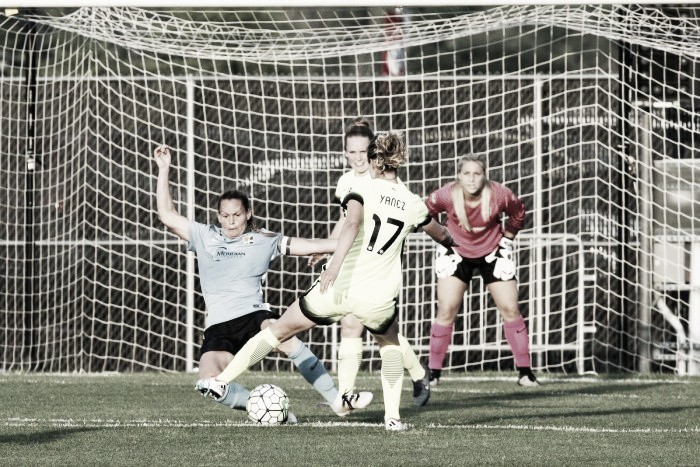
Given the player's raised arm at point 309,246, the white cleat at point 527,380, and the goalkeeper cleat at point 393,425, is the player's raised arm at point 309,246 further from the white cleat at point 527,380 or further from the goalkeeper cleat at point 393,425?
the white cleat at point 527,380

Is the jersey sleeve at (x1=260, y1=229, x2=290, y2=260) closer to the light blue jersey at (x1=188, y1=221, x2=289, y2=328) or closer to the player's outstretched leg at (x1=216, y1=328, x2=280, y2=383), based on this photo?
the light blue jersey at (x1=188, y1=221, x2=289, y2=328)

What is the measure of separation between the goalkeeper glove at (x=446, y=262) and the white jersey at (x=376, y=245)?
322 centimetres

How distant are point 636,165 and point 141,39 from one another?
4.57m

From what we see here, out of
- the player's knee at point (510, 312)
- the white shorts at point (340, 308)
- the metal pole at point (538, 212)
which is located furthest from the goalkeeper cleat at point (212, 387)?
the metal pole at point (538, 212)

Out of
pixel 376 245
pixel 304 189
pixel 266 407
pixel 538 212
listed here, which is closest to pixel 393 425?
pixel 266 407

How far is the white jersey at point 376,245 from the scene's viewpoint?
6777 mm

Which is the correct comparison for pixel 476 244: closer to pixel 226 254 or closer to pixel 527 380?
pixel 527 380

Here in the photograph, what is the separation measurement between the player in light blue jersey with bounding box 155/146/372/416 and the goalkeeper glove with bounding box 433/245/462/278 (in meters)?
2.72

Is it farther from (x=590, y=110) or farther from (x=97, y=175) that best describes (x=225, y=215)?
(x=590, y=110)

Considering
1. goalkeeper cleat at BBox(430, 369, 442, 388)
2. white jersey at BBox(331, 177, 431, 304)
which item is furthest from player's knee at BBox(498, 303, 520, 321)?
white jersey at BBox(331, 177, 431, 304)

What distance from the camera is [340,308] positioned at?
6750mm

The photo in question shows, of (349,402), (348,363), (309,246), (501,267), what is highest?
(501,267)

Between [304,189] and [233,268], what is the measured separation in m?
5.62

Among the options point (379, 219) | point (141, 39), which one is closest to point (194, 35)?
point (141, 39)
